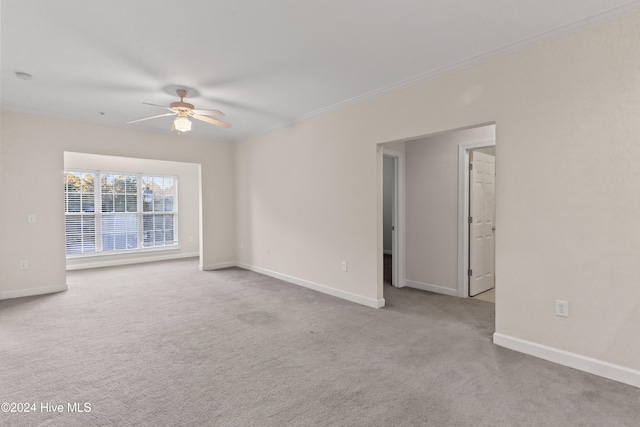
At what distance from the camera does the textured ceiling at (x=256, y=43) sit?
2.24m

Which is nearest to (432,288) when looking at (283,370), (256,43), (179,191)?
(283,370)

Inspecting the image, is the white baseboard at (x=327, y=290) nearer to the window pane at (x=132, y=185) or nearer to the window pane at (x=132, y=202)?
the window pane at (x=132, y=202)

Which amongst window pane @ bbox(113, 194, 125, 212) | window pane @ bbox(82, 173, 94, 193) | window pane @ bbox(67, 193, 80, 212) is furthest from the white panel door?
window pane @ bbox(67, 193, 80, 212)

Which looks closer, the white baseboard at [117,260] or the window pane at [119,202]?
the white baseboard at [117,260]

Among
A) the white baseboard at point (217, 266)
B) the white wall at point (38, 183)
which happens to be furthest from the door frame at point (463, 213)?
the white wall at point (38, 183)

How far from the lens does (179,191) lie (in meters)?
8.24

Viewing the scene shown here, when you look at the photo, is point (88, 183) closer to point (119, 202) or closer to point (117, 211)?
point (119, 202)

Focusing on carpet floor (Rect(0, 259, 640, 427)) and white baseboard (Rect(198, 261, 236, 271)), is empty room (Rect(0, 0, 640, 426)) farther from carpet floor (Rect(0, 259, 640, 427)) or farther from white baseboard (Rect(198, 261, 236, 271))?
white baseboard (Rect(198, 261, 236, 271))

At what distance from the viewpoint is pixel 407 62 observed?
310 centimetres

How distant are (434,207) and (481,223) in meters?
0.70

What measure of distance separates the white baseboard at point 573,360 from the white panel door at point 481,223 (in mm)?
1703

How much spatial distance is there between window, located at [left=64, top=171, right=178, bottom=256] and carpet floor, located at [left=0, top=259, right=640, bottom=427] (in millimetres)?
3157

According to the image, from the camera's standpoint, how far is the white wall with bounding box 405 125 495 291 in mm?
4555

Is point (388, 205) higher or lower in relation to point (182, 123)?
lower
